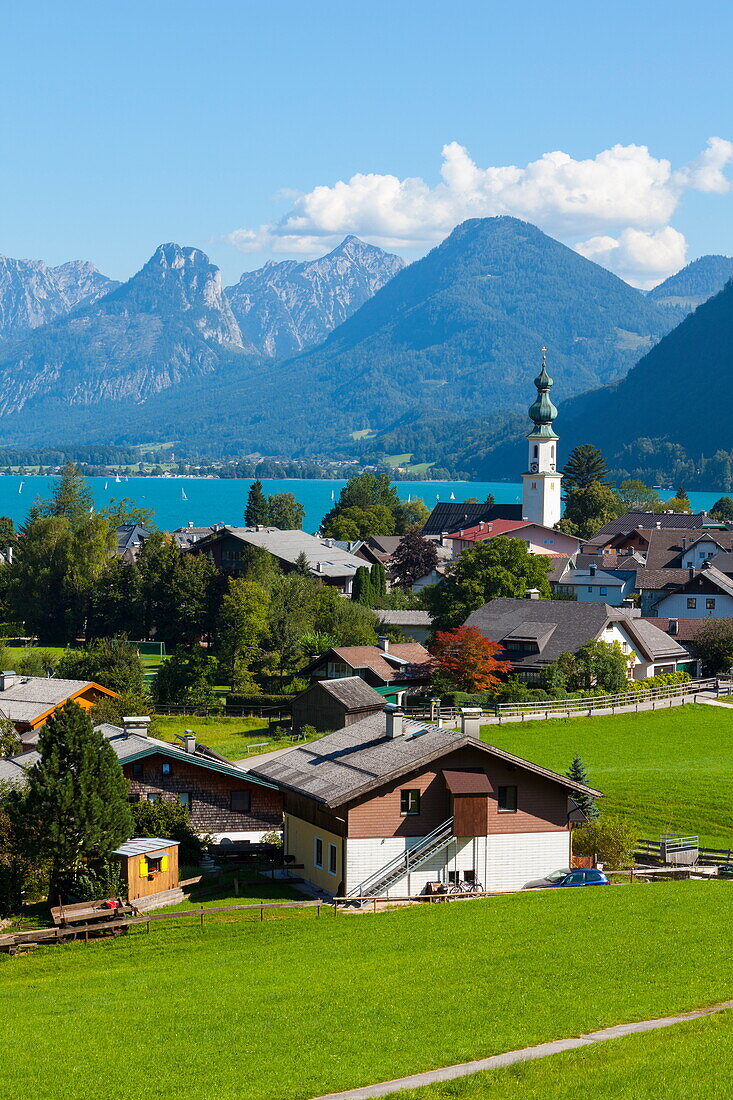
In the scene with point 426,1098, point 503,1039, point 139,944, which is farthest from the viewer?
point 139,944

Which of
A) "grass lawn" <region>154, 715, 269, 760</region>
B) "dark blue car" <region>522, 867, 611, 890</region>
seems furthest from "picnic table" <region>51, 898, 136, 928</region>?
"grass lawn" <region>154, 715, 269, 760</region>

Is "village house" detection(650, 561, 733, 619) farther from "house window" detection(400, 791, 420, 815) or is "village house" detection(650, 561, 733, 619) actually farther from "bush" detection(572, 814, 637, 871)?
"house window" detection(400, 791, 420, 815)

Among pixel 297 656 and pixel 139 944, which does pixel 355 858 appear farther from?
pixel 297 656

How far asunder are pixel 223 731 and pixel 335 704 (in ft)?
26.5

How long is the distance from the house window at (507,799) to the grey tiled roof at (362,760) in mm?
754

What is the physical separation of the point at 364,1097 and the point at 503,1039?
8.26 feet

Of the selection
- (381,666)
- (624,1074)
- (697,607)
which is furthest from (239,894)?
(697,607)

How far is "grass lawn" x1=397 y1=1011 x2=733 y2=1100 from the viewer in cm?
1420

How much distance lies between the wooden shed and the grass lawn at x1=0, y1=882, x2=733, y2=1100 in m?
2.56

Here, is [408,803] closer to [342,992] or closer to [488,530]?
[342,992]

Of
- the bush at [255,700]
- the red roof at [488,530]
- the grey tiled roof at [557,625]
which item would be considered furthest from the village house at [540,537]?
the bush at [255,700]

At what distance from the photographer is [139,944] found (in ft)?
88.1

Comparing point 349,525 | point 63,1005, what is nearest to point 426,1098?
point 63,1005

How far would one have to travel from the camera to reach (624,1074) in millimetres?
14797
